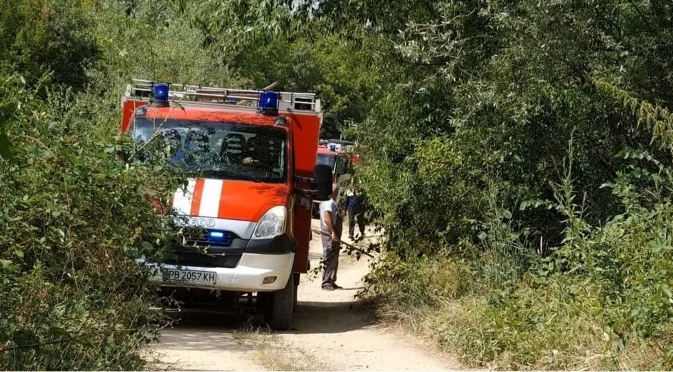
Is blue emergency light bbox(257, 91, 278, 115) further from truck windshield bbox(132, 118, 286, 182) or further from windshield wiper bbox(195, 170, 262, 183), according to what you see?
windshield wiper bbox(195, 170, 262, 183)

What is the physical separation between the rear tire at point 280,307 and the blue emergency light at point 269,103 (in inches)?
79.8

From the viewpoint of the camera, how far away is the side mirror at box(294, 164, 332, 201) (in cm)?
1091

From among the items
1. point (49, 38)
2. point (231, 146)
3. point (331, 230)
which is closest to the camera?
point (231, 146)

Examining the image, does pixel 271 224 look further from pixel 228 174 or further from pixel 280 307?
pixel 280 307

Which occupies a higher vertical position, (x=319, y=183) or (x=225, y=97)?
(x=225, y=97)

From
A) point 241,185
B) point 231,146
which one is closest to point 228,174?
point 241,185

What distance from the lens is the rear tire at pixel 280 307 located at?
417 inches

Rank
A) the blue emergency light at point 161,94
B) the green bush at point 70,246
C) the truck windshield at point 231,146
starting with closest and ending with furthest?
the green bush at point 70,246, the truck windshield at point 231,146, the blue emergency light at point 161,94

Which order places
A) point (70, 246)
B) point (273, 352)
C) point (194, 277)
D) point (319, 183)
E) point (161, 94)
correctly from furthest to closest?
point (161, 94), point (319, 183), point (194, 277), point (273, 352), point (70, 246)

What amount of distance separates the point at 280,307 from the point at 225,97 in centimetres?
305

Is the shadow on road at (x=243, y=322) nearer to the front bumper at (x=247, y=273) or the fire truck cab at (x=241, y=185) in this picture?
the fire truck cab at (x=241, y=185)

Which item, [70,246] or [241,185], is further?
[241,185]

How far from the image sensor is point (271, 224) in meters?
10.1

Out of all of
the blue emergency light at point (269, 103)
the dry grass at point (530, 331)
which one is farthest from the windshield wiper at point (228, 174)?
the dry grass at point (530, 331)
